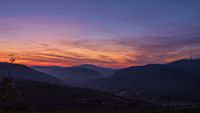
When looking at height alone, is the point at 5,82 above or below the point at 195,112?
above

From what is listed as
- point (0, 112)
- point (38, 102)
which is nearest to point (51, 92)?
point (38, 102)

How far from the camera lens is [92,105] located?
104 metres

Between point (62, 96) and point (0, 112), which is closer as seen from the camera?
point (0, 112)

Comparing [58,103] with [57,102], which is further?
[57,102]

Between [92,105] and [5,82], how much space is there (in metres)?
40.1

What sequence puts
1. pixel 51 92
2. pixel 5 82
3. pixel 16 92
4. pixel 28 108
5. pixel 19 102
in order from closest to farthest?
pixel 5 82, pixel 28 108, pixel 19 102, pixel 16 92, pixel 51 92

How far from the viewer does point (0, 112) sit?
7181cm

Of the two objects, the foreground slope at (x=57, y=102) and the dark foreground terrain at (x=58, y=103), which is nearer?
the dark foreground terrain at (x=58, y=103)

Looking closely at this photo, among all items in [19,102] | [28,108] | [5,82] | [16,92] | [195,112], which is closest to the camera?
[195,112]

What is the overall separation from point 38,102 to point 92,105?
19.3 meters

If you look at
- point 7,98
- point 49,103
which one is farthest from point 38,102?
point 7,98

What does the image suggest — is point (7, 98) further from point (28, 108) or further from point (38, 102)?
point (28, 108)

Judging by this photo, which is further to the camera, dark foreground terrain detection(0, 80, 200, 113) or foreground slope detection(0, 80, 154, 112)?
foreground slope detection(0, 80, 154, 112)

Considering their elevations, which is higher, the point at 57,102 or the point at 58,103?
the point at 57,102
